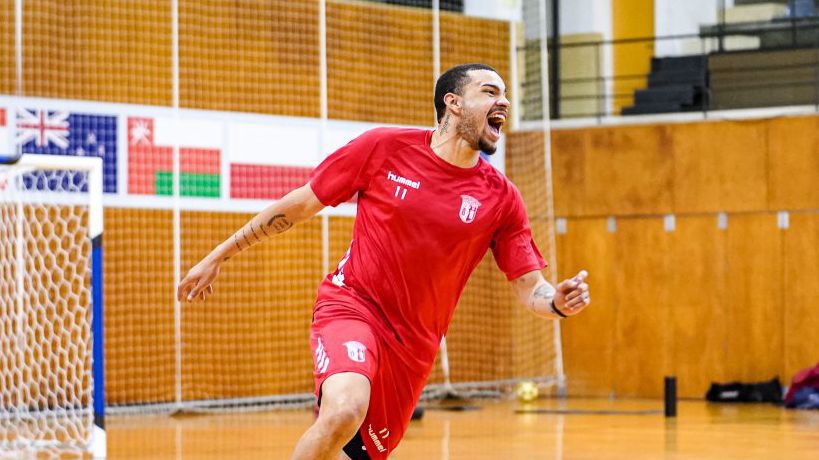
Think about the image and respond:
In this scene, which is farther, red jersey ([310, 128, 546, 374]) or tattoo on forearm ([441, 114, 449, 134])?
tattoo on forearm ([441, 114, 449, 134])

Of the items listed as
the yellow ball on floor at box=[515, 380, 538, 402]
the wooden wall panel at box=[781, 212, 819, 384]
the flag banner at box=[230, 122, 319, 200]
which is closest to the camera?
the flag banner at box=[230, 122, 319, 200]

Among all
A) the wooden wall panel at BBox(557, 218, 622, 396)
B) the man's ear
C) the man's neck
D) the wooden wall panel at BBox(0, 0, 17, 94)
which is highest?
the wooden wall panel at BBox(0, 0, 17, 94)

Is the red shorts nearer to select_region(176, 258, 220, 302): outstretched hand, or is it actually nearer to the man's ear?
select_region(176, 258, 220, 302): outstretched hand

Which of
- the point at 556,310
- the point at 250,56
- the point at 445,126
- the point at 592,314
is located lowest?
the point at 592,314

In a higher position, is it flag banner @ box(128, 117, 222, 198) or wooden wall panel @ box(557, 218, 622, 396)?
flag banner @ box(128, 117, 222, 198)

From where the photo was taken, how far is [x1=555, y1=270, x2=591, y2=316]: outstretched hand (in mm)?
4992

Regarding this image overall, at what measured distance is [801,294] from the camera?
50.5 ft

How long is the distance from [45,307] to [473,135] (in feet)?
26.3

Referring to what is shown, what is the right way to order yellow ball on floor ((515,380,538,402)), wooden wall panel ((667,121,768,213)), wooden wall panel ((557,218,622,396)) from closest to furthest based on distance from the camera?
yellow ball on floor ((515,380,538,402)) < wooden wall panel ((667,121,768,213)) < wooden wall panel ((557,218,622,396))

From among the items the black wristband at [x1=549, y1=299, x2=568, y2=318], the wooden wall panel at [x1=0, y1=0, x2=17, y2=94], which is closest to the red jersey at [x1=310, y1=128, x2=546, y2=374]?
the black wristband at [x1=549, y1=299, x2=568, y2=318]

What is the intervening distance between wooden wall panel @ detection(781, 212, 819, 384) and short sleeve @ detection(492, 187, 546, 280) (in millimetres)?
10496

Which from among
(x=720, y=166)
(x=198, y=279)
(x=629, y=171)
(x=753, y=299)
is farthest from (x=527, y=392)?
(x=198, y=279)

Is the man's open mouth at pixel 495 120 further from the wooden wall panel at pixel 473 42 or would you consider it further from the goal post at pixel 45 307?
the wooden wall panel at pixel 473 42

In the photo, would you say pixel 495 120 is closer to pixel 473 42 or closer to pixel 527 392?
pixel 527 392
